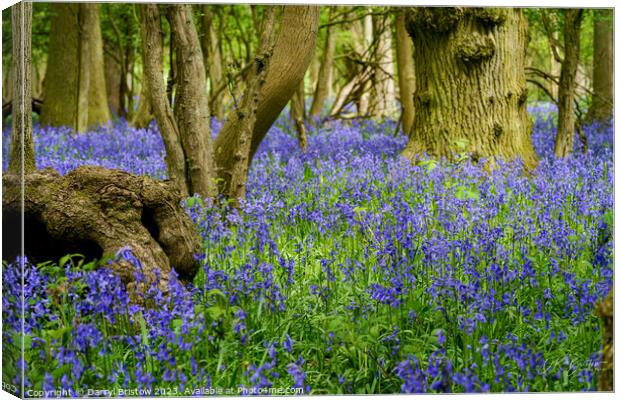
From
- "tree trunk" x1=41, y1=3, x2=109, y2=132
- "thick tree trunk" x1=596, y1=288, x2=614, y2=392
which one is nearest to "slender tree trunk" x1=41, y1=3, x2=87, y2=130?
"tree trunk" x1=41, y1=3, x2=109, y2=132

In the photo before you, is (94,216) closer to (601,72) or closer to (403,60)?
(601,72)

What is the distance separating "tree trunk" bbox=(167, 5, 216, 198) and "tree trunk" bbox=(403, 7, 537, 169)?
156 cm

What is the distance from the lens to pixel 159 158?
19.6 feet

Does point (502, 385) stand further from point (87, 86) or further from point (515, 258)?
point (87, 86)

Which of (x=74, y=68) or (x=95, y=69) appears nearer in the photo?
(x=74, y=68)

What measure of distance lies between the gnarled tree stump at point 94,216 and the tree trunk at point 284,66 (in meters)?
1.65

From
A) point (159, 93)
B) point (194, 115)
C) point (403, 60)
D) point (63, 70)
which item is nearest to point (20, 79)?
point (159, 93)

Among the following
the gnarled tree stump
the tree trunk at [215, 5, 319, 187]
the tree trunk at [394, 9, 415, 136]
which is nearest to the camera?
the gnarled tree stump

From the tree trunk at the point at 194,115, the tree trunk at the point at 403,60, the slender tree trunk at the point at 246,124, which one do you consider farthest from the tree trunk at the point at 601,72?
the tree trunk at the point at 403,60

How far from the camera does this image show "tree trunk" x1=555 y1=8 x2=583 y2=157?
6395mm

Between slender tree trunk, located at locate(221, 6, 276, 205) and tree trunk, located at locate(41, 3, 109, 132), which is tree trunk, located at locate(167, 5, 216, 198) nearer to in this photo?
slender tree trunk, located at locate(221, 6, 276, 205)

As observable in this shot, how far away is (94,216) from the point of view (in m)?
4.11

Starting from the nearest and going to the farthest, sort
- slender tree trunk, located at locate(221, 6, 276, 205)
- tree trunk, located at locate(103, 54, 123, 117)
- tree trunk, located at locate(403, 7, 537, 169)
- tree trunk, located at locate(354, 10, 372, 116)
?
slender tree trunk, located at locate(221, 6, 276, 205), tree trunk, located at locate(403, 7, 537, 169), tree trunk, located at locate(354, 10, 372, 116), tree trunk, located at locate(103, 54, 123, 117)

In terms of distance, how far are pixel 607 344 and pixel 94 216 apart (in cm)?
239
